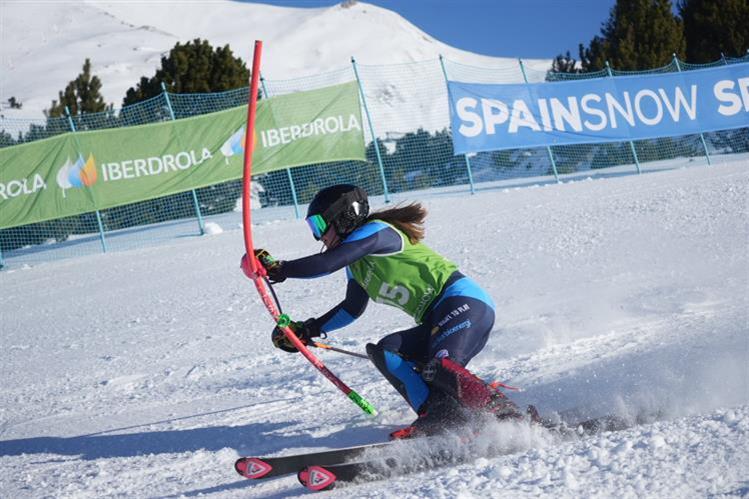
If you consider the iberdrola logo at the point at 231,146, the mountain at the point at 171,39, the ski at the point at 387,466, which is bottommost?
the ski at the point at 387,466

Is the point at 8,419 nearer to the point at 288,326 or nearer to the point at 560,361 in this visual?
the point at 288,326

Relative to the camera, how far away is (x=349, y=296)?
15.8 feet

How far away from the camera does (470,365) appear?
5992mm

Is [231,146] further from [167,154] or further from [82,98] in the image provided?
[82,98]

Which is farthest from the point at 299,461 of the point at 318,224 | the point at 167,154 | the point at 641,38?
the point at 641,38

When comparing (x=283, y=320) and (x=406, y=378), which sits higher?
(x=283, y=320)


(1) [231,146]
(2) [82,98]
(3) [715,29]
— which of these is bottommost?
(1) [231,146]

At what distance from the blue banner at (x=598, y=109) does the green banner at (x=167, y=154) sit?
7.28 ft

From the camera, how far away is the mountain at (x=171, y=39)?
78.5 meters

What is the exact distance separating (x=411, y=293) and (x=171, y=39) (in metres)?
98.1

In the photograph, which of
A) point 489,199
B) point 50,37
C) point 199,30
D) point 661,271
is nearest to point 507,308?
point 661,271

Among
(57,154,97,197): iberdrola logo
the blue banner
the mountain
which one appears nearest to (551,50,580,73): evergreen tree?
the blue banner

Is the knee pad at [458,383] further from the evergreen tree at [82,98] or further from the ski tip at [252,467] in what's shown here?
the evergreen tree at [82,98]

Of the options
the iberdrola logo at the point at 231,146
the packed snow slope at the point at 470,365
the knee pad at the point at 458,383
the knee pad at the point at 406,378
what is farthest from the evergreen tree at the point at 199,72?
the knee pad at the point at 458,383
